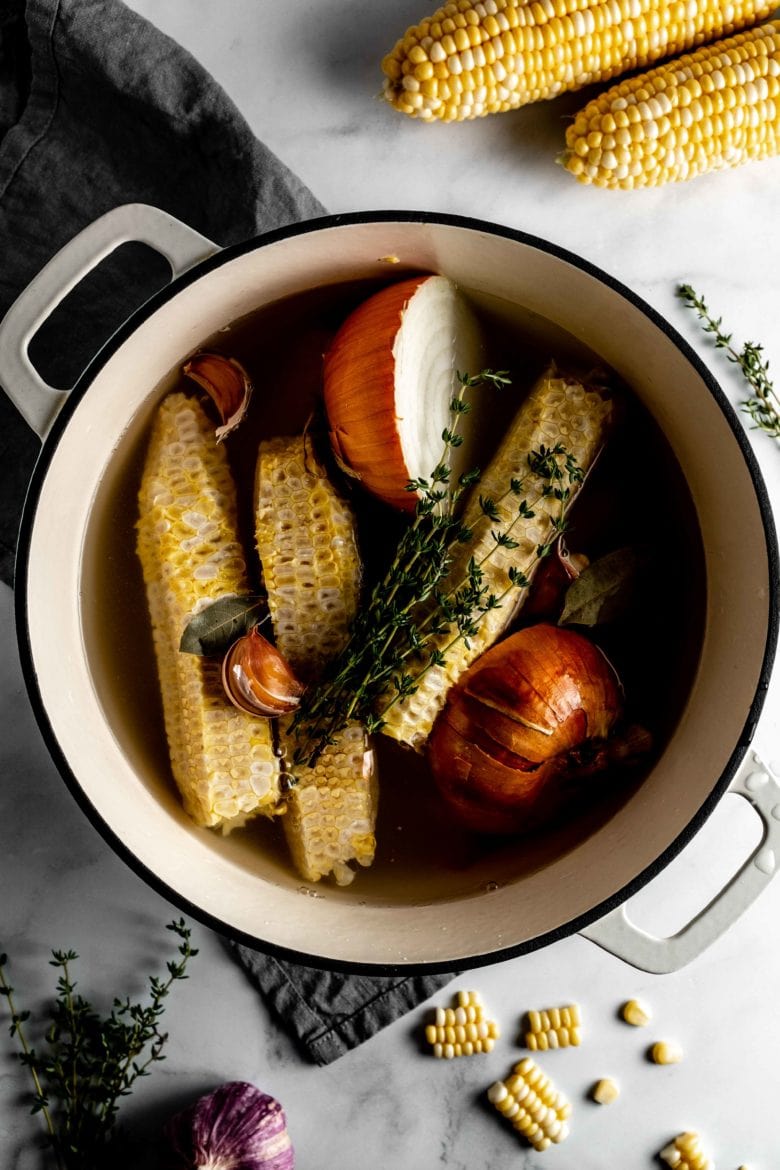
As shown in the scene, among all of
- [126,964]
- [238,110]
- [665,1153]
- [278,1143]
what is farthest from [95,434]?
[665,1153]

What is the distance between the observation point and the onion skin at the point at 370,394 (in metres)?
1.18

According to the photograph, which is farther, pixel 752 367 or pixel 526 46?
pixel 752 367

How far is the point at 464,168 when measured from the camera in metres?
1.35

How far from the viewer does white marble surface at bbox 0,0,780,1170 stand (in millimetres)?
1348

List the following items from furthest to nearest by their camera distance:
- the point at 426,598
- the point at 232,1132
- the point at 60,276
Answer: the point at 232,1132
the point at 426,598
the point at 60,276

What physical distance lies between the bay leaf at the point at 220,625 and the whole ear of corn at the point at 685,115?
69cm

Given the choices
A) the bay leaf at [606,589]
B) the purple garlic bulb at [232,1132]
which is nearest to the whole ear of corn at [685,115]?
the bay leaf at [606,589]

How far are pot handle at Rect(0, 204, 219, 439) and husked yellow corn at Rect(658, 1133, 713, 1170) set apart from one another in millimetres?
1262

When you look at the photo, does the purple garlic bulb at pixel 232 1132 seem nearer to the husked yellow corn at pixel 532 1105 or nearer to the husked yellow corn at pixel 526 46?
the husked yellow corn at pixel 532 1105

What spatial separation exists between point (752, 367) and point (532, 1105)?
1.04 metres

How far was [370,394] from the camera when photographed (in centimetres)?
118

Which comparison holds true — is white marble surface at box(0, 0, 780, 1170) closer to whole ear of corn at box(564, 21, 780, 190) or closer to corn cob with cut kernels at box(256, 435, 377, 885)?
whole ear of corn at box(564, 21, 780, 190)

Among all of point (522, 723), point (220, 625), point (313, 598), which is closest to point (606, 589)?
point (522, 723)

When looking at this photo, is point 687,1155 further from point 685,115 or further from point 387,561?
point 685,115
